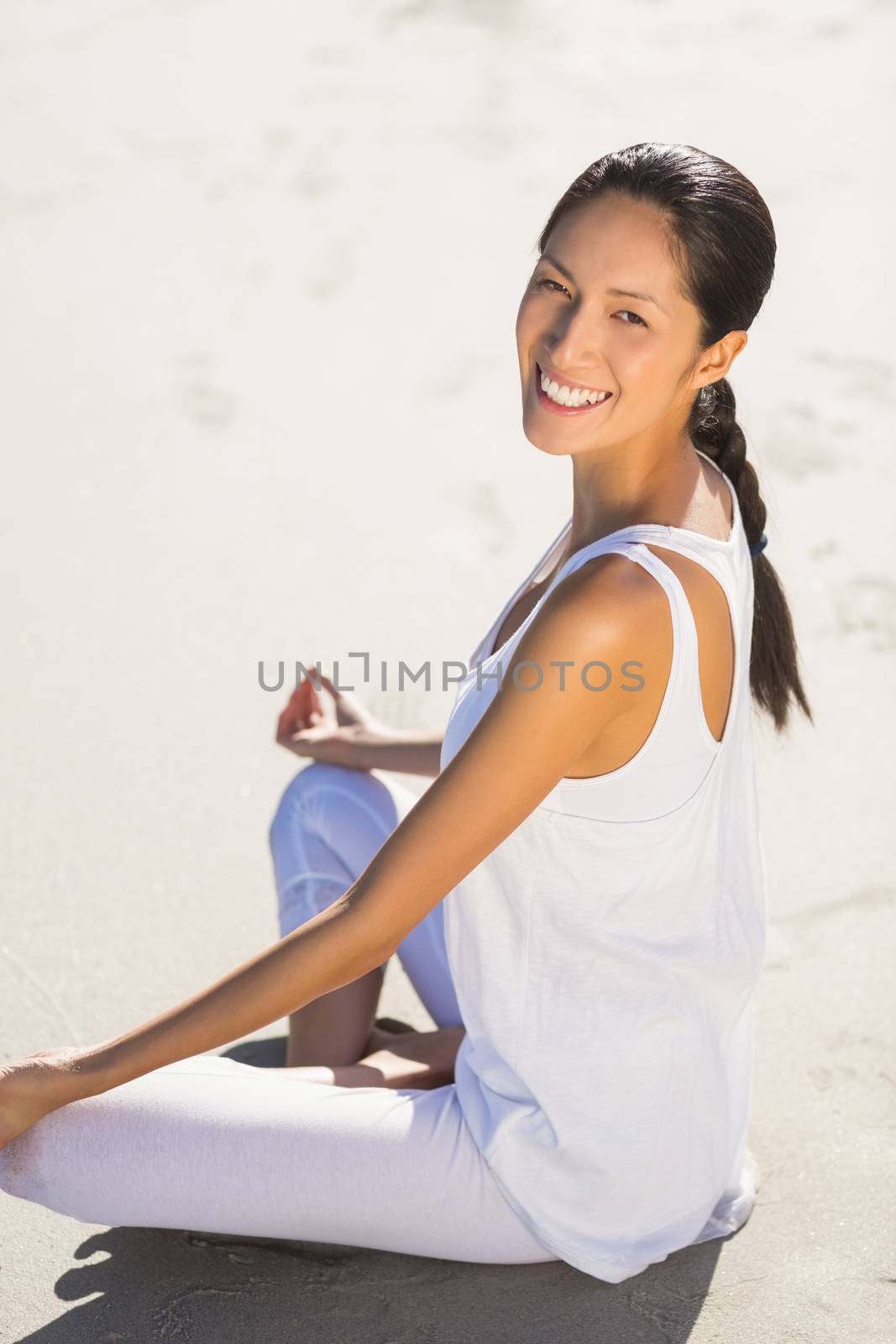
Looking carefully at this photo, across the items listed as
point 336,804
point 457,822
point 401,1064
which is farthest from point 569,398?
point 401,1064

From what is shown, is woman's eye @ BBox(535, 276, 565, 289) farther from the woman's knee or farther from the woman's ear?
the woman's knee

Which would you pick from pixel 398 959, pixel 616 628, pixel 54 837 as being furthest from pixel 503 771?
pixel 54 837

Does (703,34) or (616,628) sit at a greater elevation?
(703,34)

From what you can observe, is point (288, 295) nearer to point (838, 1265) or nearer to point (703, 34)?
point (703, 34)

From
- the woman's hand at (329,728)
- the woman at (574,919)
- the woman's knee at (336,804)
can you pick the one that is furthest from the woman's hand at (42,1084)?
the woman's hand at (329,728)

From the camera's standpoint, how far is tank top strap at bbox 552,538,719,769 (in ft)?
4.92

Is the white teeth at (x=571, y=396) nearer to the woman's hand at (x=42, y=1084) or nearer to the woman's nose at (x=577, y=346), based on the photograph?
the woman's nose at (x=577, y=346)

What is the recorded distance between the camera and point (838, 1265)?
5.91ft

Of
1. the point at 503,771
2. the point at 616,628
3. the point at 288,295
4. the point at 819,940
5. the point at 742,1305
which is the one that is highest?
the point at 288,295

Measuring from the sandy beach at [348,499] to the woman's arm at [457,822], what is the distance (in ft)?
A: 1.17

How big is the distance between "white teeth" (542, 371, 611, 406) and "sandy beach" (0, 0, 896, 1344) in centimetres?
81

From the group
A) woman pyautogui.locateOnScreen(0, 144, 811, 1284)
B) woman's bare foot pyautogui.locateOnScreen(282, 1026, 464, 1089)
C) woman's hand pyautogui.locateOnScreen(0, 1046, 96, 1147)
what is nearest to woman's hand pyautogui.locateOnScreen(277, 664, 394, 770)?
woman's bare foot pyautogui.locateOnScreen(282, 1026, 464, 1089)

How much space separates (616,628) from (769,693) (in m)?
0.58

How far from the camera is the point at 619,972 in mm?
1632
